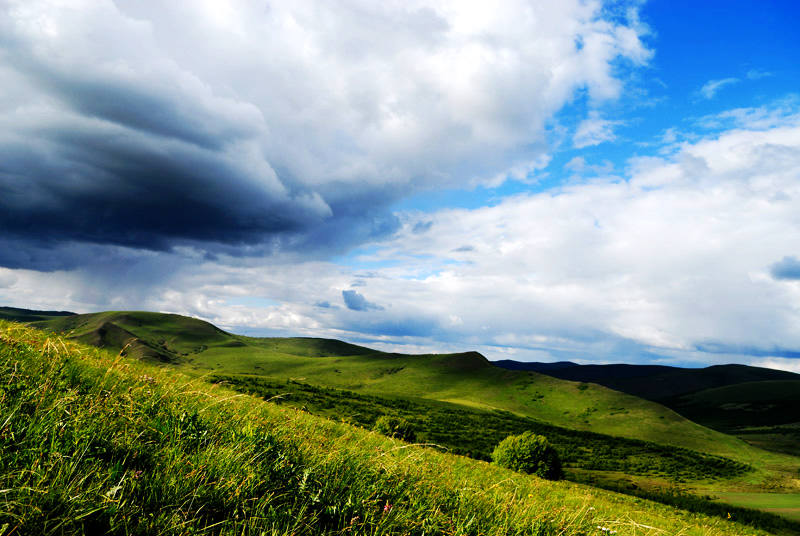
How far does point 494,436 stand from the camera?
259 feet

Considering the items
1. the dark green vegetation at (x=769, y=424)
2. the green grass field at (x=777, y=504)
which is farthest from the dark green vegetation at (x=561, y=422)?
the dark green vegetation at (x=769, y=424)

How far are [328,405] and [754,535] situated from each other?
196 ft

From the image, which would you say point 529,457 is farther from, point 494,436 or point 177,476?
point 494,436

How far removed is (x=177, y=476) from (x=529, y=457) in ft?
104

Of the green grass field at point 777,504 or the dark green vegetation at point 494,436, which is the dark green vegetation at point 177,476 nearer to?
the green grass field at point 777,504

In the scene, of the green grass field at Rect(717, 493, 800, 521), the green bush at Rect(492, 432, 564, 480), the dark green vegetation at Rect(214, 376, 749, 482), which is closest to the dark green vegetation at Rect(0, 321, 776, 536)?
the green bush at Rect(492, 432, 564, 480)

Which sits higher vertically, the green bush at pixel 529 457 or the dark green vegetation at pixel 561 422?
the green bush at pixel 529 457

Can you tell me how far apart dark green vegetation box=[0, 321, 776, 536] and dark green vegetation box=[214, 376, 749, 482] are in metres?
51.8

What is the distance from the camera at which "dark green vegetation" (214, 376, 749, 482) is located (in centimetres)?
6500

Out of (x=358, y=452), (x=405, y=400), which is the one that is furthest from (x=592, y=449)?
(x=358, y=452)

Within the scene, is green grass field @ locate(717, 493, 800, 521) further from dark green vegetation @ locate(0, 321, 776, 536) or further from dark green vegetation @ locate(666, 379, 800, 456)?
A: dark green vegetation @ locate(666, 379, 800, 456)

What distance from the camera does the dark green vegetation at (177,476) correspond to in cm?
280

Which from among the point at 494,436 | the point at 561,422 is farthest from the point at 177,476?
the point at 561,422

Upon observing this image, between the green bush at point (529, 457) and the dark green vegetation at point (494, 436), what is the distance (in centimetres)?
2423
